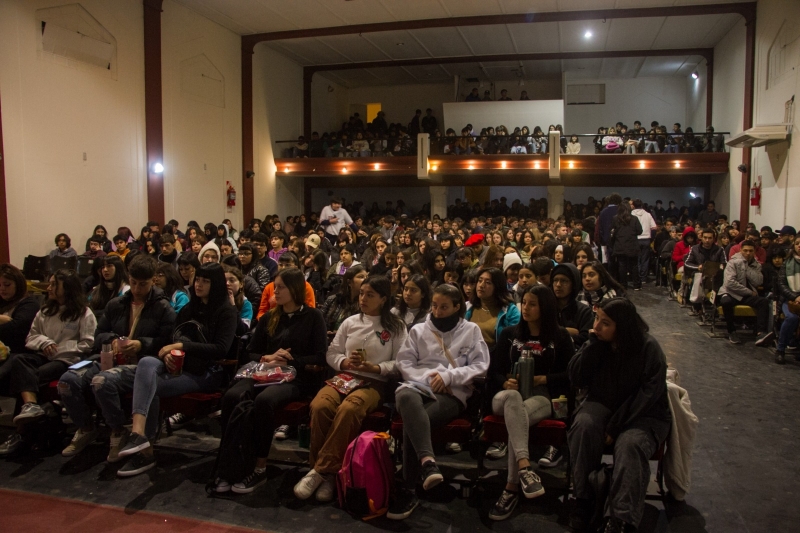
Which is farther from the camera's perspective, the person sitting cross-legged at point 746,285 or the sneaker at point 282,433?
the person sitting cross-legged at point 746,285

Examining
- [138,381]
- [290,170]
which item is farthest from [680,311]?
[290,170]

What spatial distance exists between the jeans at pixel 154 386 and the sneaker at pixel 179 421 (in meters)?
0.61

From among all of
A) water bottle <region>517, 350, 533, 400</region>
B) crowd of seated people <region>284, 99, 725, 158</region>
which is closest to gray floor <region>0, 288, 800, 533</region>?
water bottle <region>517, 350, 533, 400</region>

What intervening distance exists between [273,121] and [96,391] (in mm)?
13748

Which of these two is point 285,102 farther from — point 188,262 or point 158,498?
point 158,498

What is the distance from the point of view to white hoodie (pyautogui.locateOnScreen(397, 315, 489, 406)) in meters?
3.54

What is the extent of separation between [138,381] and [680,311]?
7.43 metres

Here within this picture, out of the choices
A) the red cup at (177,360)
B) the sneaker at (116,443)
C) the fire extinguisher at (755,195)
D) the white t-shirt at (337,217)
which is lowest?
the sneaker at (116,443)

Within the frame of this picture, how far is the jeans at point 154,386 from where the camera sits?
378 cm

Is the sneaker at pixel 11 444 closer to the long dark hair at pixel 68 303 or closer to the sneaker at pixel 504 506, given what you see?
the long dark hair at pixel 68 303

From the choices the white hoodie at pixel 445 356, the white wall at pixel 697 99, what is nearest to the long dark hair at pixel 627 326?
the white hoodie at pixel 445 356

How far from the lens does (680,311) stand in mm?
8844

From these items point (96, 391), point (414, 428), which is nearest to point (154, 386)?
point (96, 391)

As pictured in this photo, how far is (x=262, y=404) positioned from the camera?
3.58m
